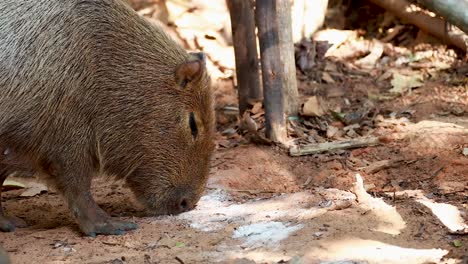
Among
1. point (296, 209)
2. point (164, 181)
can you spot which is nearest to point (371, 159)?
point (296, 209)

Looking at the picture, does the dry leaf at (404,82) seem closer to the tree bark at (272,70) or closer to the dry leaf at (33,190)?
the tree bark at (272,70)

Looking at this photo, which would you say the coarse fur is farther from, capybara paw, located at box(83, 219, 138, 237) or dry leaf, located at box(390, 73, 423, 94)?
dry leaf, located at box(390, 73, 423, 94)

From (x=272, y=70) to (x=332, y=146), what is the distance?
2.86ft

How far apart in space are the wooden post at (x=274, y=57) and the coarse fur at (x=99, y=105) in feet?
4.38

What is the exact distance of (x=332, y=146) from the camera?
7.29 m

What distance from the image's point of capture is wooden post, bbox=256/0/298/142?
7.13 m

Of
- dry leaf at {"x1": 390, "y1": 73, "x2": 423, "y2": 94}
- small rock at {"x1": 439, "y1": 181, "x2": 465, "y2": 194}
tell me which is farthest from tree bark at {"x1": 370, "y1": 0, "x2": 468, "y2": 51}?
small rock at {"x1": 439, "y1": 181, "x2": 465, "y2": 194}

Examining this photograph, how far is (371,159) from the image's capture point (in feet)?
23.2

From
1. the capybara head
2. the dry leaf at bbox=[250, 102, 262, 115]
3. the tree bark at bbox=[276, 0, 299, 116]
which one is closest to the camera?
the capybara head

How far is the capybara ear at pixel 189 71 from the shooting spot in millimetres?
5730

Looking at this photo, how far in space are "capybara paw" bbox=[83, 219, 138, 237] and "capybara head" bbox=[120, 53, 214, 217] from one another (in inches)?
11.3

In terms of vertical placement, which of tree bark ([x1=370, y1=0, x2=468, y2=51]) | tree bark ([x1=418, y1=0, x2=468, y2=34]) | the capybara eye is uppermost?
tree bark ([x1=418, y1=0, x2=468, y2=34])

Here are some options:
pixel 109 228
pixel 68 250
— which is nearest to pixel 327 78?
pixel 109 228

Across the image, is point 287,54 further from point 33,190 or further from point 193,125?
point 33,190
